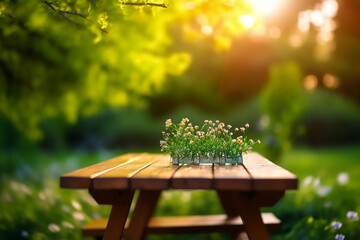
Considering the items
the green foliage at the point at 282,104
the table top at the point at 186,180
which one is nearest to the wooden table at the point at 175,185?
the table top at the point at 186,180

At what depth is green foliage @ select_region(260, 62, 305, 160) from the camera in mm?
7637

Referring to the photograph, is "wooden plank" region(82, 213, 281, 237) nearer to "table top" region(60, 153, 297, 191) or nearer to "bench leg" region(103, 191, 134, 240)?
"bench leg" region(103, 191, 134, 240)

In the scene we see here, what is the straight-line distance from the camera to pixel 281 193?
98.3 inches

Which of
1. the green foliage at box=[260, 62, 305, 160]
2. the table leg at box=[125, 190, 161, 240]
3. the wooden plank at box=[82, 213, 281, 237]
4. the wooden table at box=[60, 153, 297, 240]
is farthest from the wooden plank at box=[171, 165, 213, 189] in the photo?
the green foliage at box=[260, 62, 305, 160]

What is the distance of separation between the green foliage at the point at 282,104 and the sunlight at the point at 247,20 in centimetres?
290

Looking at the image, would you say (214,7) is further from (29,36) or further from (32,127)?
(32,127)

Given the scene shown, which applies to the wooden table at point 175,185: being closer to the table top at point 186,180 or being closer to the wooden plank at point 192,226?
the table top at point 186,180

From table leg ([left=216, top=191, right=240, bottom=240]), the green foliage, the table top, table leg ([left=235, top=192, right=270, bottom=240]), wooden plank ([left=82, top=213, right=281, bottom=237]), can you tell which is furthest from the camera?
the green foliage

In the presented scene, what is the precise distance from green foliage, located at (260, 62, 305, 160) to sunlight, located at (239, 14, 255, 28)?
290 centimetres

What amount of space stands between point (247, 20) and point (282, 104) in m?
3.16

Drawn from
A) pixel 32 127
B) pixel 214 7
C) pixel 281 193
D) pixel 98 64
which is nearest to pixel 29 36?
pixel 98 64

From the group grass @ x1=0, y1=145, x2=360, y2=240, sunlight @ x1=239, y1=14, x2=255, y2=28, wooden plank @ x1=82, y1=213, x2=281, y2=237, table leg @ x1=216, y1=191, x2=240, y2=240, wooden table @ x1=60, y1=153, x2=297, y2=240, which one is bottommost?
grass @ x1=0, y1=145, x2=360, y2=240

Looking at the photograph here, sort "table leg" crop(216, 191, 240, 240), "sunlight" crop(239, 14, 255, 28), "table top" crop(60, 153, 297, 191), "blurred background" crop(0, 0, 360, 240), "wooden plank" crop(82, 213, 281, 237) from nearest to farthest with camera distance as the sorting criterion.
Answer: "table top" crop(60, 153, 297, 191), "wooden plank" crop(82, 213, 281, 237), "table leg" crop(216, 191, 240, 240), "blurred background" crop(0, 0, 360, 240), "sunlight" crop(239, 14, 255, 28)

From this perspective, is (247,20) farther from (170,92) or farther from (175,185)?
(170,92)
